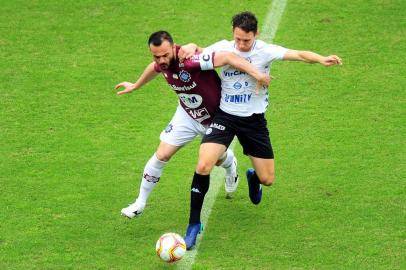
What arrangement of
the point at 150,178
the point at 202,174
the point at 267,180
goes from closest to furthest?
the point at 202,174, the point at 150,178, the point at 267,180

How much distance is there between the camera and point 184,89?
9203 mm

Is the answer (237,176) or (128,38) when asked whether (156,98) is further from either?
(237,176)

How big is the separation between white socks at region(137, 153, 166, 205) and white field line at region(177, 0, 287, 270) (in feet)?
2.12

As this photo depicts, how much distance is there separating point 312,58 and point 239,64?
70 centimetres

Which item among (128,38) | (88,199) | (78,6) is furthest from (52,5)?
(88,199)

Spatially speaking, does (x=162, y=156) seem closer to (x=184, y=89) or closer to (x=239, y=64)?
(x=184, y=89)

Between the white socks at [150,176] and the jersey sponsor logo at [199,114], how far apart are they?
1.87ft

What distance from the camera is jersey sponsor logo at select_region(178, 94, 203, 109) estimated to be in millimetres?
9273

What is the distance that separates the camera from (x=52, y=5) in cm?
1493

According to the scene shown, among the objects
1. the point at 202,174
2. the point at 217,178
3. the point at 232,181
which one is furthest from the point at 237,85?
the point at 217,178

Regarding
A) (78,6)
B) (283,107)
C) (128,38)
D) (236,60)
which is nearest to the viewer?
(236,60)

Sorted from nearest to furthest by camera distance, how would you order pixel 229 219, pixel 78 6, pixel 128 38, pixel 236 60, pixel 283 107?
pixel 236 60
pixel 229 219
pixel 283 107
pixel 128 38
pixel 78 6

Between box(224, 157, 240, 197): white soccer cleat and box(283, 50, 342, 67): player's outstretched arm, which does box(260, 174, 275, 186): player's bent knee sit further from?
box(283, 50, 342, 67): player's outstretched arm

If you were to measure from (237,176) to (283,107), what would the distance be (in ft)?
7.78
